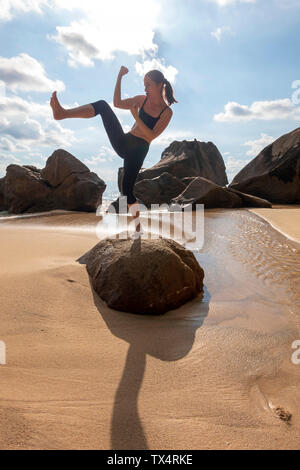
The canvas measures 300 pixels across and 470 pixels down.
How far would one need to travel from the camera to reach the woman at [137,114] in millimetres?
2453

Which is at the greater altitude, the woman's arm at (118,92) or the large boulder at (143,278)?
the woman's arm at (118,92)

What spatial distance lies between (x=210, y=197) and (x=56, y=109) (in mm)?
7803

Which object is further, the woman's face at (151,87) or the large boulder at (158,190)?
the large boulder at (158,190)

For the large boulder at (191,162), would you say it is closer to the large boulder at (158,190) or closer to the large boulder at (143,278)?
the large boulder at (158,190)

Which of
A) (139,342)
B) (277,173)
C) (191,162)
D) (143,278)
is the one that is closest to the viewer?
(139,342)

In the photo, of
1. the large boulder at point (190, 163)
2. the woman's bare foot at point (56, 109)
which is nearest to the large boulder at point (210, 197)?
the woman's bare foot at point (56, 109)

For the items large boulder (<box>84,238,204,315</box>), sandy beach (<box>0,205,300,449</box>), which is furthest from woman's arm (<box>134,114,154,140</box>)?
sandy beach (<box>0,205,300,449</box>)

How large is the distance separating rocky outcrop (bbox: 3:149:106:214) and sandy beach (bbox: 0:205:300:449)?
23.4 ft

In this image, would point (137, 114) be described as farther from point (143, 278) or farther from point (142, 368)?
point (142, 368)

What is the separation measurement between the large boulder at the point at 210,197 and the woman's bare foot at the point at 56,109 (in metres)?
7.37

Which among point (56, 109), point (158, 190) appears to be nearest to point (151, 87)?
point (56, 109)

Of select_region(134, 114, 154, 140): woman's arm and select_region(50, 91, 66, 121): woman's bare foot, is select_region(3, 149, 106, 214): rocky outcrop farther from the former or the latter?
select_region(134, 114, 154, 140): woman's arm

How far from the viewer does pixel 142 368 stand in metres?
1.38

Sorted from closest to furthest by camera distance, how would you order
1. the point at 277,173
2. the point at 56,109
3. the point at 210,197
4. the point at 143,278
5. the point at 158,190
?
the point at 143,278 → the point at 56,109 → the point at 210,197 → the point at 277,173 → the point at 158,190
